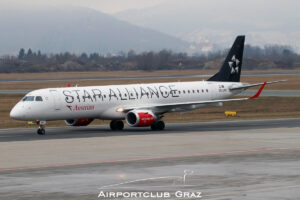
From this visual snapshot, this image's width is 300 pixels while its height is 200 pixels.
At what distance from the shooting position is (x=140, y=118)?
45.8 metres

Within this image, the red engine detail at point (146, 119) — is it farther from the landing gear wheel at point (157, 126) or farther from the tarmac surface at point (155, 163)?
the landing gear wheel at point (157, 126)

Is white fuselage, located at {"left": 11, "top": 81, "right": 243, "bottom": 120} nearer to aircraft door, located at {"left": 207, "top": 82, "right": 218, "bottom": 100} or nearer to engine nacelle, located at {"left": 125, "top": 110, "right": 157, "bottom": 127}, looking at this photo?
aircraft door, located at {"left": 207, "top": 82, "right": 218, "bottom": 100}

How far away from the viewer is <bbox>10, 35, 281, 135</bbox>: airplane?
146 ft

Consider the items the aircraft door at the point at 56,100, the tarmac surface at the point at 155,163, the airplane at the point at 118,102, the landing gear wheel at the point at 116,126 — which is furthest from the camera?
the landing gear wheel at the point at 116,126

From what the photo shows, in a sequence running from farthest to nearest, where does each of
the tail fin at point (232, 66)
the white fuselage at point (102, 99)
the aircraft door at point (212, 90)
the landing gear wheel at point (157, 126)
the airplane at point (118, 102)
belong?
the tail fin at point (232, 66) → the aircraft door at point (212, 90) → the landing gear wheel at point (157, 126) → the airplane at point (118, 102) → the white fuselage at point (102, 99)

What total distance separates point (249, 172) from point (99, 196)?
7.19 metres

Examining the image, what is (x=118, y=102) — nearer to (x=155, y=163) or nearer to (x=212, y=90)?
(x=212, y=90)

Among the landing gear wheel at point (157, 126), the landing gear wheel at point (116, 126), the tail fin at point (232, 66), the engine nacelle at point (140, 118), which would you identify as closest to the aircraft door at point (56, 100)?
the engine nacelle at point (140, 118)

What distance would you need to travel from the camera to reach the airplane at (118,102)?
44.6 m

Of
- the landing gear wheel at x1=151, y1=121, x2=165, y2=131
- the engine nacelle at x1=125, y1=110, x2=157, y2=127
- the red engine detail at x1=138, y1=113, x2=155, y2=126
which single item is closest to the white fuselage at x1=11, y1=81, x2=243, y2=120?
the engine nacelle at x1=125, y1=110, x2=157, y2=127

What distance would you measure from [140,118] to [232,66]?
13618 millimetres

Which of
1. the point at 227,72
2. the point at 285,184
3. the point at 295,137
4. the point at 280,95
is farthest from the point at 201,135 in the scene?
the point at 280,95

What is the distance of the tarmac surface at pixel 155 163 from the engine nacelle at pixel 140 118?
721mm

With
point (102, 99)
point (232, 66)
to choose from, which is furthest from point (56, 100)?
point (232, 66)
